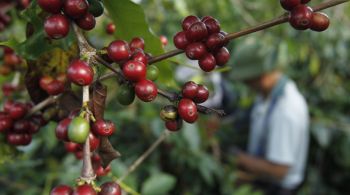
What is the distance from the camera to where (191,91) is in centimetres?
56

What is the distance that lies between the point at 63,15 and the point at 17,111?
274mm

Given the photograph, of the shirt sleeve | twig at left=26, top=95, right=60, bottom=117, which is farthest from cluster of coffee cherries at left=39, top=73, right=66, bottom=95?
the shirt sleeve

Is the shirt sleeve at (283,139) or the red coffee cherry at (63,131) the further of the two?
the shirt sleeve at (283,139)

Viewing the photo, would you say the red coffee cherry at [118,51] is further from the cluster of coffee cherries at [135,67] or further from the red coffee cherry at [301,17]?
the red coffee cherry at [301,17]

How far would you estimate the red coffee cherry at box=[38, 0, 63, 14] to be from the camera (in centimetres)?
52

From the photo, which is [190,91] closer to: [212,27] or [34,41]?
[212,27]

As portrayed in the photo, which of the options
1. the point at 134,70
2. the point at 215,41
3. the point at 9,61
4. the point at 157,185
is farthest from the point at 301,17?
the point at 157,185

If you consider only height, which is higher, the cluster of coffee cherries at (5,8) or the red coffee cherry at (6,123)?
the cluster of coffee cherries at (5,8)

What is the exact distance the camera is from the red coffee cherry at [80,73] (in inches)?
18.8

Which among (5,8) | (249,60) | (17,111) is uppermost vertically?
(5,8)

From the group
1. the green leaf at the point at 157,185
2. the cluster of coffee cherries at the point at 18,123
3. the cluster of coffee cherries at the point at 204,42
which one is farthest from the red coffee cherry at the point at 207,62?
the green leaf at the point at 157,185

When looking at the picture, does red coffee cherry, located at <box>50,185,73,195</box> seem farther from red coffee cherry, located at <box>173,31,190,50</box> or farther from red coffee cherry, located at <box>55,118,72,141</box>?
red coffee cherry, located at <box>173,31,190,50</box>

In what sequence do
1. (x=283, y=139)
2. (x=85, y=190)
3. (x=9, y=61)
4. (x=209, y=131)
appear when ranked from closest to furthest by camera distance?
(x=85, y=190) → (x=9, y=61) → (x=209, y=131) → (x=283, y=139)

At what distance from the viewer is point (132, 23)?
2.43ft
